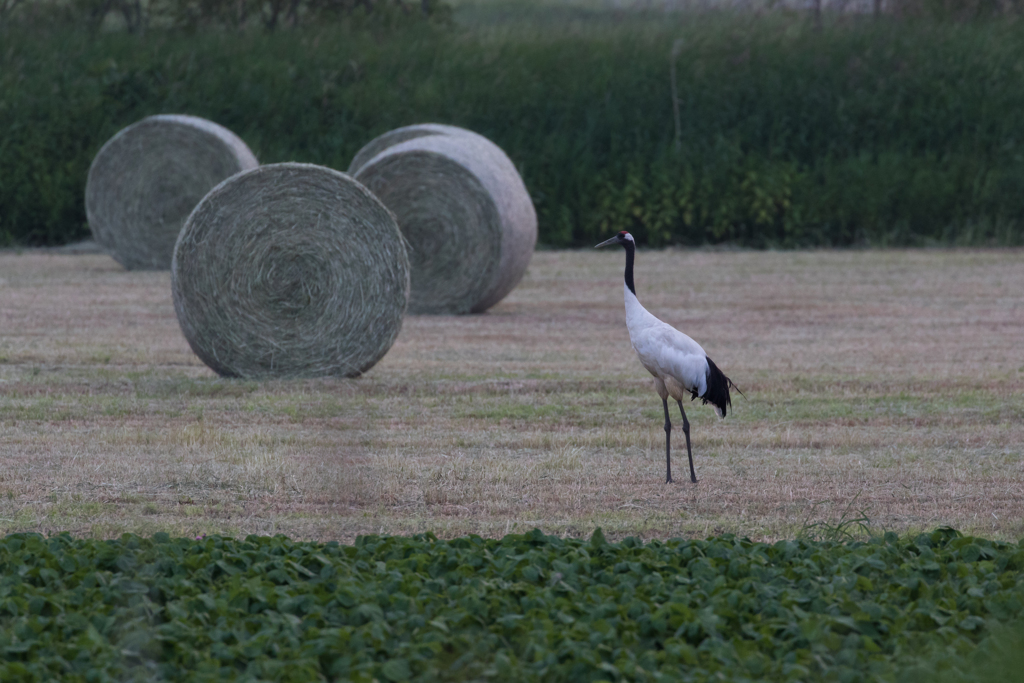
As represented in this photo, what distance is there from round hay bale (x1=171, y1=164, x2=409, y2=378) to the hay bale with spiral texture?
11.0 ft

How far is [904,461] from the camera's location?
7.01 metres

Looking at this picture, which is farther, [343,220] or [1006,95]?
[1006,95]

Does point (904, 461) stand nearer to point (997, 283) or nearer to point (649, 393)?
point (649, 393)

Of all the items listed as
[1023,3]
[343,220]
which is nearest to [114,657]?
[343,220]

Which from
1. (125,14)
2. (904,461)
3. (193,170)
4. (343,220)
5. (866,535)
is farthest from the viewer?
(125,14)

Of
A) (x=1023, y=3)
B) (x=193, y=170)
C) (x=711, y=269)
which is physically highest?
(x=1023, y=3)

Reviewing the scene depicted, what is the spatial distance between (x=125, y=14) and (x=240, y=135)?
169 inches

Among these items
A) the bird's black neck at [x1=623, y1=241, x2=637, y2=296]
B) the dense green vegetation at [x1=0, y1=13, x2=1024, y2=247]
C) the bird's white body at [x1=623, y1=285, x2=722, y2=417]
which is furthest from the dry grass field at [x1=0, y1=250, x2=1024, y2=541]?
the dense green vegetation at [x1=0, y1=13, x2=1024, y2=247]

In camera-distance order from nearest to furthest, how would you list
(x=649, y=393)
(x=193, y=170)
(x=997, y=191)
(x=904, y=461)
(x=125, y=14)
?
(x=904, y=461) < (x=649, y=393) < (x=193, y=170) < (x=997, y=191) < (x=125, y=14)

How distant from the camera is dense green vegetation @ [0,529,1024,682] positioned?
4109mm

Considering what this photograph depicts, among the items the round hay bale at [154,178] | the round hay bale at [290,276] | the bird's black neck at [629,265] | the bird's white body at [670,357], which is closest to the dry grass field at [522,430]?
the round hay bale at [290,276]

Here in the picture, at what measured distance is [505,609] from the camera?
457cm

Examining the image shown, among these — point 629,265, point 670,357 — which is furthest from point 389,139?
point 670,357

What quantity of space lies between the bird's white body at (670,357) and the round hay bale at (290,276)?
10.8 feet
